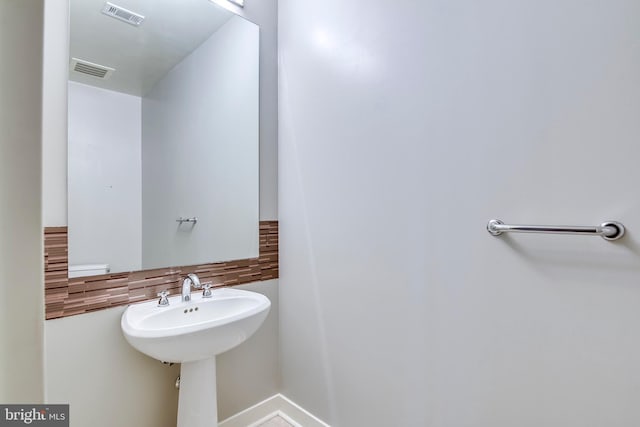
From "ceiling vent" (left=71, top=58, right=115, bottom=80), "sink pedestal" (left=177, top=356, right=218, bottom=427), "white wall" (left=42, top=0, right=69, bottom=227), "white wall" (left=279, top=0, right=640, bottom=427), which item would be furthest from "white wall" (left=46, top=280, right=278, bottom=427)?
"ceiling vent" (left=71, top=58, right=115, bottom=80)

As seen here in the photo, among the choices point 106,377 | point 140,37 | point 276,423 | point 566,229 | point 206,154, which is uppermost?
point 140,37

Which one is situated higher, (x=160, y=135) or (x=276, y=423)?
(x=160, y=135)

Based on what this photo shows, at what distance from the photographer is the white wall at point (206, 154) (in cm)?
139

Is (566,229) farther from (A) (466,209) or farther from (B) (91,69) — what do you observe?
(B) (91,69)

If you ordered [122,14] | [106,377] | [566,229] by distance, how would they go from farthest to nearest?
[122,14] → [106,377] → [566,229]

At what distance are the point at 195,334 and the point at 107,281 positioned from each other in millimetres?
470

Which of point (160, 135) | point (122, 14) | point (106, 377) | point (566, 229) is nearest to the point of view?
point (566, 229)

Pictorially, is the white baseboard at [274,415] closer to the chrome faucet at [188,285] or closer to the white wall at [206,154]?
the chrome faucet at [188,285]

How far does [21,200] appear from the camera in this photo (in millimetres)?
1059

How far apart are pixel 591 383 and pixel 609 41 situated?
2.91ft

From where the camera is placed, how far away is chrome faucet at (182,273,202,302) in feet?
4.24

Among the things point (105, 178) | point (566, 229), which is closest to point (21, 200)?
point (105, 178)

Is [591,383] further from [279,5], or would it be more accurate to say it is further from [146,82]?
[279,5]

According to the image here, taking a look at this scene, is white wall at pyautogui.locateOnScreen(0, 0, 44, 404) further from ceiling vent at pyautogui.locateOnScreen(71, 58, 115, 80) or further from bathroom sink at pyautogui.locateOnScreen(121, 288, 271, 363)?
bathroom sink at pyautogui.locateOnScreen(121, 288, 271, 363)
